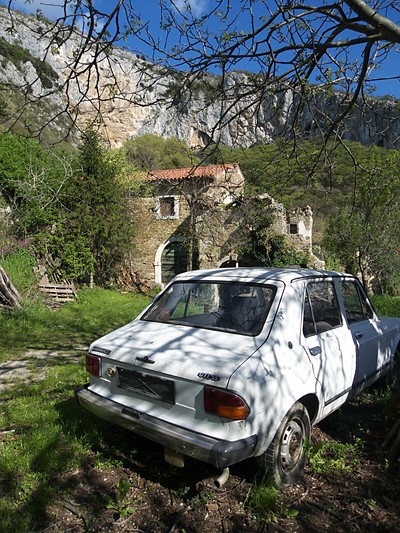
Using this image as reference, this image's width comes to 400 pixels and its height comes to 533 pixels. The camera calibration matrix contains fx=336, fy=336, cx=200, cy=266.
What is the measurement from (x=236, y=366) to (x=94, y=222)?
14034 millimetres

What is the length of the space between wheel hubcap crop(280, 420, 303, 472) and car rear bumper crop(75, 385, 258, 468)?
0.48m

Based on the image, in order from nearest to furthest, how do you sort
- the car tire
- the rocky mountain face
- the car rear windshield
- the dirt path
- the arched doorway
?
→ 1. the car tire
2. the car rear windshield
3. the rocky mountain face
4. the dirt path
5. the arched doorway

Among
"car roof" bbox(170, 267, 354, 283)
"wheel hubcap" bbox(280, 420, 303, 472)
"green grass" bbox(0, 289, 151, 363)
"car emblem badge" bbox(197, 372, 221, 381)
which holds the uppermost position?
"car roof" bbox(170, 267, 354, 283)

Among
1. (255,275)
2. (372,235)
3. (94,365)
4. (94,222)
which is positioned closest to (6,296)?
(94,222)

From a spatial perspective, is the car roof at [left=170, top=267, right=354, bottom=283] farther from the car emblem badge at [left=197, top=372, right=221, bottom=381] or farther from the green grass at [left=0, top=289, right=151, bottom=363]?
the green grass at [left=0, top=289, right=151, bottom=363]

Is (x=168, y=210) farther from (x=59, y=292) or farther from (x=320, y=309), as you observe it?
(x=320, y=309)

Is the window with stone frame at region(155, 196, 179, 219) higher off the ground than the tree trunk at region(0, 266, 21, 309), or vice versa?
the window with stone frame at region(155, 196, 179, 219)

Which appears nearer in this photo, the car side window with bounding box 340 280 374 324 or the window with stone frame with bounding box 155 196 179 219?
the car side window with bounding box 340 280 374 324

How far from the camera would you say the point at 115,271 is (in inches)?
677

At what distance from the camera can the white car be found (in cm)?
225

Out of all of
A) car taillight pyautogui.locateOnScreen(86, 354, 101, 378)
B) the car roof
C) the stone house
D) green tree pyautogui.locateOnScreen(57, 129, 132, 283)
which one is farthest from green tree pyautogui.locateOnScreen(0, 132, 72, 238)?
car taillight pyautogui.locateOnScreen(86, 354, 101, 378)

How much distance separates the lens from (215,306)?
3.29 m

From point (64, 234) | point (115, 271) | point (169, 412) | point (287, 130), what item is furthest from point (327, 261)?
point (169, 412)

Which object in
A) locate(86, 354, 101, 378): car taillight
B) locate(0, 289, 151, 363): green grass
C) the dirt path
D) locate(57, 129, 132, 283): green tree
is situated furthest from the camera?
locate(57, 129, 132, 283): green tree
